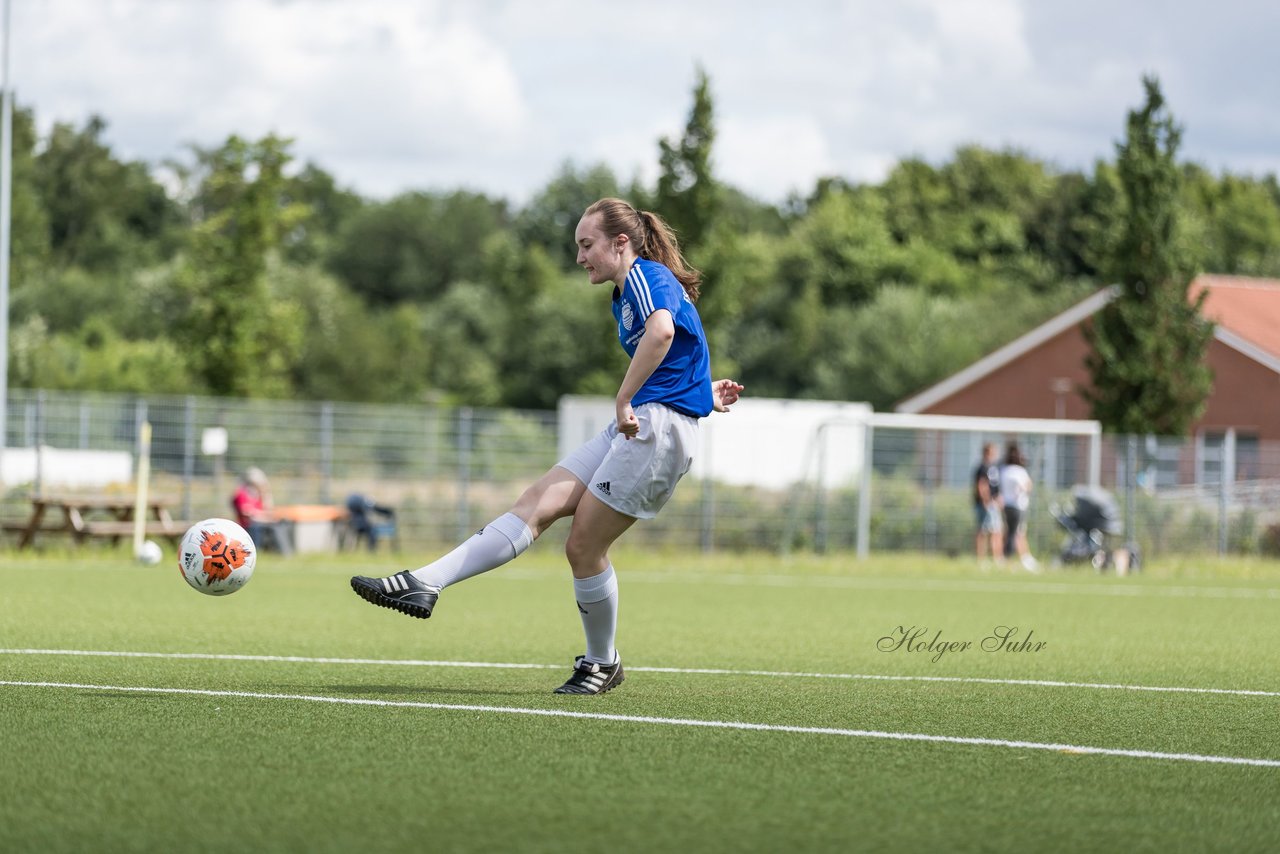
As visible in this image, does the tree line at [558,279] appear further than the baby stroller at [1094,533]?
Yes

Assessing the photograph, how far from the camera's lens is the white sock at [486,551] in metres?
7.07

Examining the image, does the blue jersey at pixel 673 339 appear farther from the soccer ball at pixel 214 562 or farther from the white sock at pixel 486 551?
the soccer ball at pixel 214 562

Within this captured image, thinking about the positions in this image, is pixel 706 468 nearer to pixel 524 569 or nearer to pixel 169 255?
pixel 524 569

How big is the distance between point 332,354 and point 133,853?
2678 inches

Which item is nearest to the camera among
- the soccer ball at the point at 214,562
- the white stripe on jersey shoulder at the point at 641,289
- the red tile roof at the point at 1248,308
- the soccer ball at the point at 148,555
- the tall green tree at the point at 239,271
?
the white stripe on jersey shoulder at the point at 641,289

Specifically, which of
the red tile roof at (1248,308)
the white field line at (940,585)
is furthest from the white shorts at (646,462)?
the red tile roof at (1248,308)

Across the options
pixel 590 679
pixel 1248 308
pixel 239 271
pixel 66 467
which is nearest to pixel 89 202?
pixel 239 271

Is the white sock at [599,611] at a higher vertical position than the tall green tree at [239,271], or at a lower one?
lower

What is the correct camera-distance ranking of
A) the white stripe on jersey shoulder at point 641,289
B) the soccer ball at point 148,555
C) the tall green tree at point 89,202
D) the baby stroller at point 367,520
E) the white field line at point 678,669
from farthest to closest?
the tall green tree at point 89,202, the baby stroller at point 367,520, the soccer ball at point 148,555, the white field line at point 678,669, the white stripe on jersey shoulder at point 641,289

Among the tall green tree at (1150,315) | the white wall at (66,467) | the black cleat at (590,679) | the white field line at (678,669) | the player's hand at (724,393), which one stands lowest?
the white field line at (678,669)

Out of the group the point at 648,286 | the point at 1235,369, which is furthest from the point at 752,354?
the point at 648,286

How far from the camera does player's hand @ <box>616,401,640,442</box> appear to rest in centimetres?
690

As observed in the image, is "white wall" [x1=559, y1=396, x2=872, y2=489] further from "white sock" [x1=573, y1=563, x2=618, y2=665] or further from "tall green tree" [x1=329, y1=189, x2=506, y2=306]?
"tall green tree" [x1=329, y1=189, x2=506, y2=306]

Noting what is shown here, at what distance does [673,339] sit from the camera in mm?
7207
